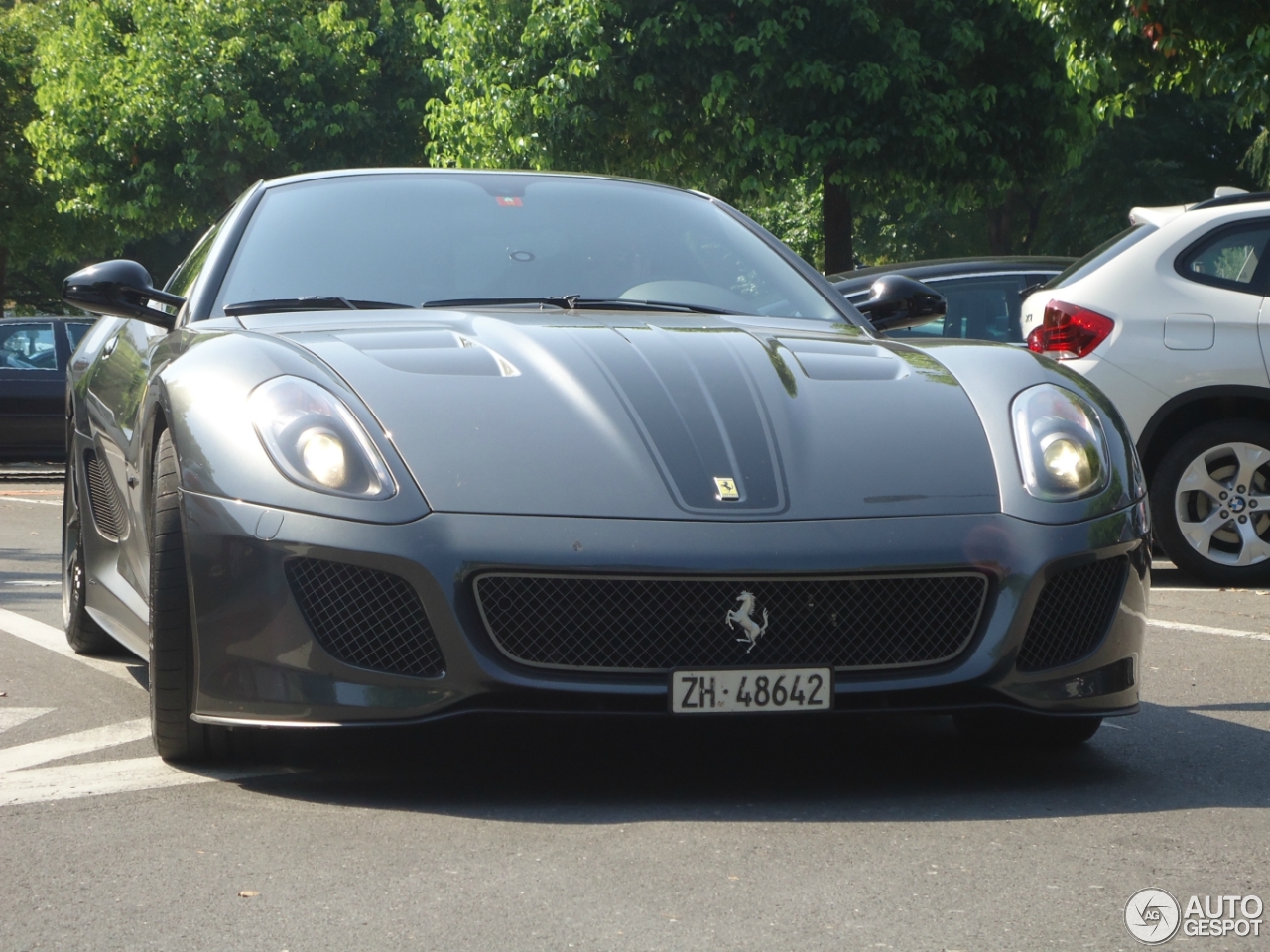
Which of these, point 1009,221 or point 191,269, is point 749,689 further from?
point 1009,221

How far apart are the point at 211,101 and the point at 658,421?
27.7 meters

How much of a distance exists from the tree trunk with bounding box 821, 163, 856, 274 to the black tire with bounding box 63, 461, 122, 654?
1529 cm

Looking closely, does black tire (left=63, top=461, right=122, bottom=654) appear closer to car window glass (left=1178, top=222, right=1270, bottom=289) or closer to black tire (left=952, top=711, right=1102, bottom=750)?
black tire (left=952, top=711, right=1102, bottom=750)

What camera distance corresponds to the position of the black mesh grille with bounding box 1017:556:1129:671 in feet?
12.8

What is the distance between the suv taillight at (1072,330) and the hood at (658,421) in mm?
4317

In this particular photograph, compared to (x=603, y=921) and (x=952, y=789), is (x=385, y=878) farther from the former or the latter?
(x=952, y=789)

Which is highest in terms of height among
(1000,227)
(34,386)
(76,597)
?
(76,597)

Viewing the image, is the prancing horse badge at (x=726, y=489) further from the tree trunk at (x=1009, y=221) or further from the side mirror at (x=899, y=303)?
the tree trunk at (x=1009, y=221)

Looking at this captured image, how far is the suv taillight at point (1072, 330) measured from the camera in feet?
28.1

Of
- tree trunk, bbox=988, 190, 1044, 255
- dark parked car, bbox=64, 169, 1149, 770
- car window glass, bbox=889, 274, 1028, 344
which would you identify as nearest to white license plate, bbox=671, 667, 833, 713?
dark parked car, bbox=64, 169, 1149, 770

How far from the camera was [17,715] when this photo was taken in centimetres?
493

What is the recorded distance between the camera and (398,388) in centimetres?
400

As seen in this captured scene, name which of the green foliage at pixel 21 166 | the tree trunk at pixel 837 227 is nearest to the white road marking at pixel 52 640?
the tree trunk at pixel 837 227
